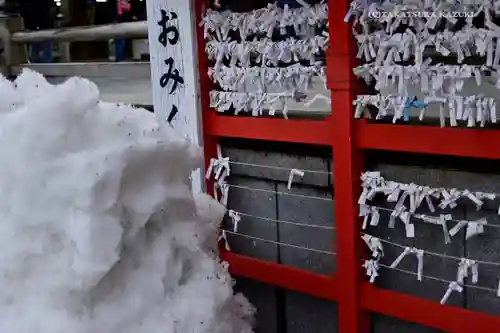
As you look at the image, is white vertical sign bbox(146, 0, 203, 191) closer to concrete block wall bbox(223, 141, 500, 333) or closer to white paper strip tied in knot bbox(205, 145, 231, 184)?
white paper strip tied in knot bbox(205, 145, 231, 184)

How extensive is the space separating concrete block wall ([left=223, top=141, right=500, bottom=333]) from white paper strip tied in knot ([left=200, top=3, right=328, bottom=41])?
430 mm

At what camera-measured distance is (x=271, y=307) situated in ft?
9.23

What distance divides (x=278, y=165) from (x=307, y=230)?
0.26 meters

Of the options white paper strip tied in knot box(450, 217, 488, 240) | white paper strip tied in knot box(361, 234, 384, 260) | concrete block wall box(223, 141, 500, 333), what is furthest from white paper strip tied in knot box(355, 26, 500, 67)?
white paper strip tied in knot box(361, 234, 384, 260)

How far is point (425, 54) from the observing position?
2176 millimetres

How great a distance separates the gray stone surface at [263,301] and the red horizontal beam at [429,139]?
83 cm

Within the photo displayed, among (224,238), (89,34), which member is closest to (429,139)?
(224,238)

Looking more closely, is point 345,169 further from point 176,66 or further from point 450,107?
point 176,66

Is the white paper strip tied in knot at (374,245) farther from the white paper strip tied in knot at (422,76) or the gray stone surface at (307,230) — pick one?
the white paper strip tied in knot at (422,76)

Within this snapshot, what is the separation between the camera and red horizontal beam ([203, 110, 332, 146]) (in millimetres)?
2395

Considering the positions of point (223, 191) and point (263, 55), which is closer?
point (263, 55)

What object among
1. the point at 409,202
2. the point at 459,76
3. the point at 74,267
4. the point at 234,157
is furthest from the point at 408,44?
the point at 74,267

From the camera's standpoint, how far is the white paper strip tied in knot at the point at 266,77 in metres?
2.40

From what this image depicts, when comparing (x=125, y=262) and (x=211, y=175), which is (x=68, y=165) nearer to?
(x=125, y=262)
